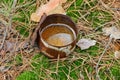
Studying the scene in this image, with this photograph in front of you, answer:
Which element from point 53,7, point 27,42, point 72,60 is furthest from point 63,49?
point 53,7

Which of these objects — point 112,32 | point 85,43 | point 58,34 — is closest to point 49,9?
point 58,34

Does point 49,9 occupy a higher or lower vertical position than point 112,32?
higher

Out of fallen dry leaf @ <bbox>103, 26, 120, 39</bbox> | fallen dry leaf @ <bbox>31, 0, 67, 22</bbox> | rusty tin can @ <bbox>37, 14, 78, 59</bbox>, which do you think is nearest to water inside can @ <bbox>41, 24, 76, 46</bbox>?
rusty tin can @ <bbox>37, 14, 78, 59</bbox>

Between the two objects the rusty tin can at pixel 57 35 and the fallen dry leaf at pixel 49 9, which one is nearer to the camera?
the rusty tin can at pixel 57 35

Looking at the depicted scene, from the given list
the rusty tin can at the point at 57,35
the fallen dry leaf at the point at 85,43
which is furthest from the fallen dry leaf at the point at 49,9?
the fallen dry leaf at the point at 85,43

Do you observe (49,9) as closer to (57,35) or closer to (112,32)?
(57,35)

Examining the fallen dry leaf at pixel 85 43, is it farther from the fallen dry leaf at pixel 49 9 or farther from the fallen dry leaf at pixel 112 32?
the fallen dry leaf at pixel 49 9

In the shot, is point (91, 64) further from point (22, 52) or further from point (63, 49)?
point (22, 52)
